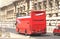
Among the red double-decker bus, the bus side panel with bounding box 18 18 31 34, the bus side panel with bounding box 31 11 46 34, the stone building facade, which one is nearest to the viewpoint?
the red double-decker bus

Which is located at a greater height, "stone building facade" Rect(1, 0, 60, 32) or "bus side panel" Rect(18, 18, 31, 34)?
"stone building facade" Rect(1, 0, 60, 32)

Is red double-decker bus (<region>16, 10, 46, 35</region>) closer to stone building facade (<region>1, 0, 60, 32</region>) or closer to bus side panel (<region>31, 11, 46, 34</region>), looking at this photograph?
bus side panel (<region>31, 11, 46, 34</region>)

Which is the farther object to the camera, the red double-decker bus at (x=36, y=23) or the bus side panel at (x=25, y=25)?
the bus side panel at (x=25, y=25)

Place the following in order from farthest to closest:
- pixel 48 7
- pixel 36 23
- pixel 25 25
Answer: pixel 48 7
pixel 25 25
pixel 36 23

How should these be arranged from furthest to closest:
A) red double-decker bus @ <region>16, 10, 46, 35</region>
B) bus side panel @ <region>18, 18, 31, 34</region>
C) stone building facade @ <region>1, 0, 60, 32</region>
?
stone building facade @ <region>1, 0, 60, 32</region> < bus side panel @ <region>18, 18, 31, 34</region> < red double-decker bus @ <region>16, 10, 46, 35</region>

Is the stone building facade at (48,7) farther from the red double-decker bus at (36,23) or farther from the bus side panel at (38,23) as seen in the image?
the bus side panel at (38,23)

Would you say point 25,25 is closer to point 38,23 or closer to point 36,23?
point 36,23

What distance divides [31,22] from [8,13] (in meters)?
65.1

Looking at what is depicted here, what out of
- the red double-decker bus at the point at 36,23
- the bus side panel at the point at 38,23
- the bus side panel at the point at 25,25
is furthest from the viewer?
the bus side panel at the point at 25,25

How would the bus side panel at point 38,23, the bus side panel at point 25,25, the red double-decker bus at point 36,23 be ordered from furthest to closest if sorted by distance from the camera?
1. the bus side panel at point 25,25
2. the bus side panel at point 38,23
3. the red double-decker bus at point 36,23

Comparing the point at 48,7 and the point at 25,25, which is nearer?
the point at 25,25

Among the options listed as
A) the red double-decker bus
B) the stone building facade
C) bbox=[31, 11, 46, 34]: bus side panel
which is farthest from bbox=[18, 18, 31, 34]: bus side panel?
the stone building facade

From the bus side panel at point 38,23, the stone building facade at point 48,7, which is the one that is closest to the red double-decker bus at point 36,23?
the bus side panel at point 38,23

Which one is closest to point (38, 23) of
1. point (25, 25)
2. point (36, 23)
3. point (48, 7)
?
point (36, 23)
